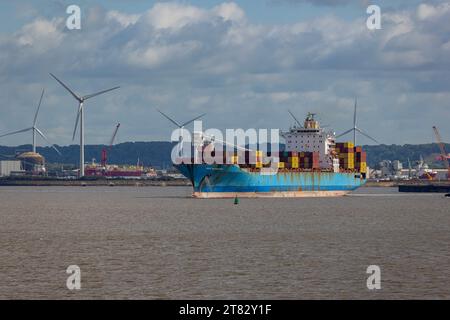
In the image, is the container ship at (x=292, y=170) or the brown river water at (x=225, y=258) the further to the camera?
the container ship at (x=292, y=170)

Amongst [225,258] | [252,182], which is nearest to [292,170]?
[252,182]

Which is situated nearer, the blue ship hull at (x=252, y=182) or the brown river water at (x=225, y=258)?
the brown river water at (x=225, y=258)

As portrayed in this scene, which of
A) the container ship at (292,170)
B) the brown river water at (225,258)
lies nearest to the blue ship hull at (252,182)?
the container ship at (292,170)

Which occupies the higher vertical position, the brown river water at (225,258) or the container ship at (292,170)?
the container ship at (292,170)

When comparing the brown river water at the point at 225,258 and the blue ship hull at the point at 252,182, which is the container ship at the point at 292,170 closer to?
the blue ship hull at the point at 252,182

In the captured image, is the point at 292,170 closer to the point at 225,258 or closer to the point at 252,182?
the point at 252,182

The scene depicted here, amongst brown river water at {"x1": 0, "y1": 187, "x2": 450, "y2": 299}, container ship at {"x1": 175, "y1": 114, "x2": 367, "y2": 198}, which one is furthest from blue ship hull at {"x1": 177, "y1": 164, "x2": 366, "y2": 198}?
brown river water at {"x1": 0, "y1": 187, "x2": 450, "y2": 299}

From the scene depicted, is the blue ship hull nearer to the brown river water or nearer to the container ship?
the container ship
